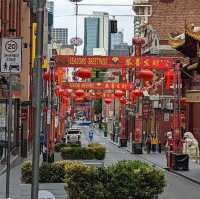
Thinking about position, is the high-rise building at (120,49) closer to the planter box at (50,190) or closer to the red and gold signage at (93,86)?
the red and gold signage at (93,86)

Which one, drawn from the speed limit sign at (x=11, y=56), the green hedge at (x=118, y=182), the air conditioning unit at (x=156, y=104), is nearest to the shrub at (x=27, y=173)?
the green hedge at (x=118, y=182)

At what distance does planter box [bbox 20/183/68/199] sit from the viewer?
1769 cm

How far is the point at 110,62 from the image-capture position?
41312mm

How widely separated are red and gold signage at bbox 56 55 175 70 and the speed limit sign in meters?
27.5

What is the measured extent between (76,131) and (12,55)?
62.4 m

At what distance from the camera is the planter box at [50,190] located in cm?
1769

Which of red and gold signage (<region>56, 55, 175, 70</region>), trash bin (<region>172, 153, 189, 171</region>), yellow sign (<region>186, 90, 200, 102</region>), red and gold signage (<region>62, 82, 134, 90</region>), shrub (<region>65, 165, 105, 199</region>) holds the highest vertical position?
red and gold signage (<region>56, 55, 175, 70</region>)

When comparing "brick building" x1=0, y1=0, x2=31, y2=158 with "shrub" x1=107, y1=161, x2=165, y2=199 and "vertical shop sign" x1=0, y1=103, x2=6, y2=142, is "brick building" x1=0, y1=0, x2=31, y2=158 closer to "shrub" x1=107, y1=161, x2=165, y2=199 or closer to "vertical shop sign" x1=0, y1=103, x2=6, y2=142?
"vertical shop sign" x1=0, y1=103, x2=6, y2=142

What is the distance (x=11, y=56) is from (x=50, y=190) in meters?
A: 6.86

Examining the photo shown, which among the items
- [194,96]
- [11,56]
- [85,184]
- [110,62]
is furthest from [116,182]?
[194,96]

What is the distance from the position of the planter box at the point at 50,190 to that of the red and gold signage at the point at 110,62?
1998 cm

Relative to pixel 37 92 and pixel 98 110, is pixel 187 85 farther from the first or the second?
pixel 98 110

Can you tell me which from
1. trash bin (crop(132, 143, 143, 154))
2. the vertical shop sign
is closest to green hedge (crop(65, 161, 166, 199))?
the vertical shop sign

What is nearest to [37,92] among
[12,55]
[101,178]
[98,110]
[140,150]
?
[12,55]
